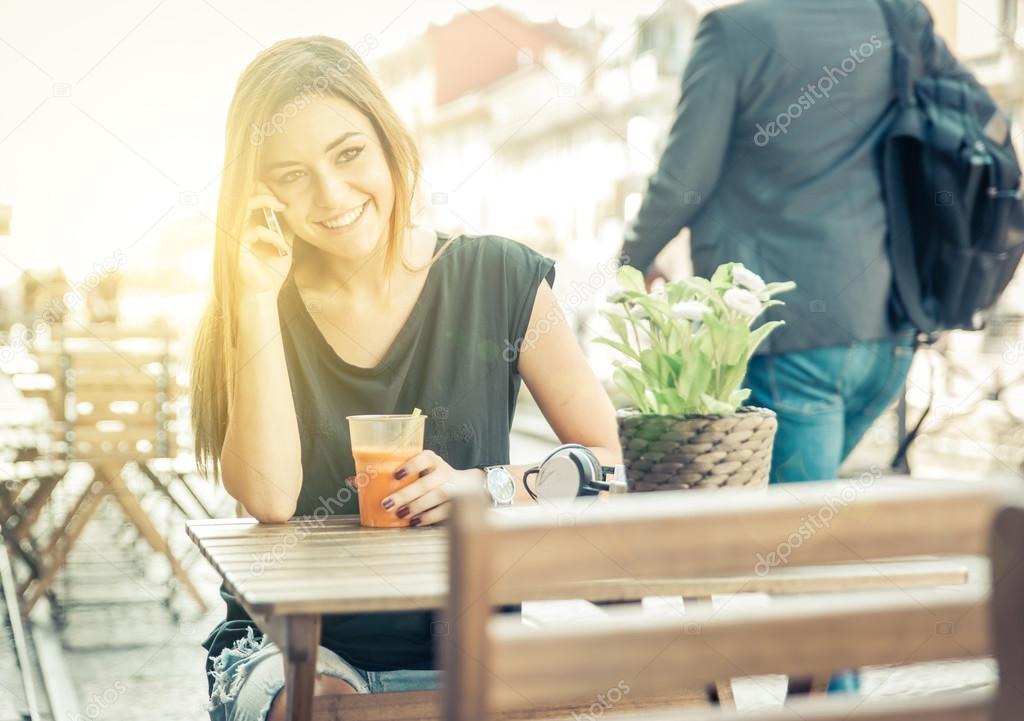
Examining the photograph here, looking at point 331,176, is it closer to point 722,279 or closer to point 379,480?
point 379,480

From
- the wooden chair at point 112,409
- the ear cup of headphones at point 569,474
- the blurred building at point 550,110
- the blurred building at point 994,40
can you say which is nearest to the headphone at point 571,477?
the ear cup of headphones at point 569,474

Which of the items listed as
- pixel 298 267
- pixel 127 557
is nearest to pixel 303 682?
pixel 298 267

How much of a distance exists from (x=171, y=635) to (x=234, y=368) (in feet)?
8.36

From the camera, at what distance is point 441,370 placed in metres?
1.79

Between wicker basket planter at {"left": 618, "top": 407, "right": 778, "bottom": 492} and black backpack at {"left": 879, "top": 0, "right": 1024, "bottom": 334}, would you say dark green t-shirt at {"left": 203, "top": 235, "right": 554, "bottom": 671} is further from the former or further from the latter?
black backpack at {"left": 879, "top": 0, "right": 1024, "bottom": 334}

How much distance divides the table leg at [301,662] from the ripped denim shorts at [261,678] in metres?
0.21

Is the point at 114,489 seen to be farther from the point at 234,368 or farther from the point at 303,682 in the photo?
the point at 303,682

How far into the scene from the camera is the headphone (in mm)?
1498

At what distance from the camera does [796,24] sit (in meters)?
2.17

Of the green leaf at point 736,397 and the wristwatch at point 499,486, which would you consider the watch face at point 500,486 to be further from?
the green leaf at point 736,397

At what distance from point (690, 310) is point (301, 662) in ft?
1.88

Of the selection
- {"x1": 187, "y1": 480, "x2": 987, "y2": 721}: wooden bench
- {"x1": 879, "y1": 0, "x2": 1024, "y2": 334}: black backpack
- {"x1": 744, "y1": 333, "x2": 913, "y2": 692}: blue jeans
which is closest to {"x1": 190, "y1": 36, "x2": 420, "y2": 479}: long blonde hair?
{"x1": 187, "y1": 480, "x2": 987, "y2": 721}: wooden bench

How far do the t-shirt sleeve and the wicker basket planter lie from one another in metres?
0.52

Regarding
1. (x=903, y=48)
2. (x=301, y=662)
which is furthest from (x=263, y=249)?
(x=903, y=48)
